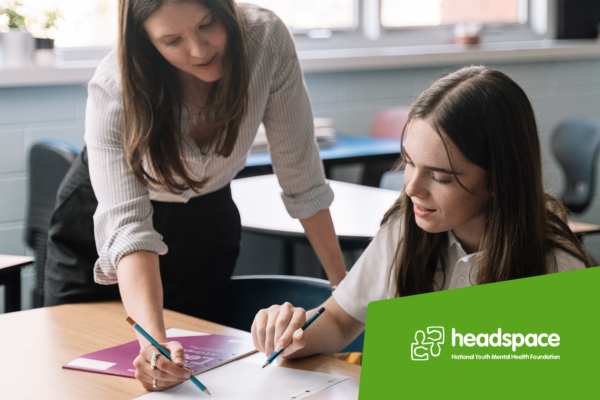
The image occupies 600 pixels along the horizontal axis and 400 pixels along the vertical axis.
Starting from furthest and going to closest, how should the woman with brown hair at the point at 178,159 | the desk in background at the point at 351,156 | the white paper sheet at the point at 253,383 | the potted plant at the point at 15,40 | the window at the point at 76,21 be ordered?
the window at the point at 76,21 → the potted plant at the point at 15,40 → the desk in background at the point at 351,156 → the woman with brown hair at the point at 178,159 → the white paper sheet at the point at 253,383

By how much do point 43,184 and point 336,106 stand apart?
1853 millimetres

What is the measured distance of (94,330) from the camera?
5.74 ft

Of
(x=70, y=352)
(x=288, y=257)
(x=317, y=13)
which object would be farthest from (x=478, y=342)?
(x=317, y=13)

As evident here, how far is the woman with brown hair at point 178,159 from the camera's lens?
1.63m

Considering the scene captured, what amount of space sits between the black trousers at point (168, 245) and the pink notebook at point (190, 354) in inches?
12.0

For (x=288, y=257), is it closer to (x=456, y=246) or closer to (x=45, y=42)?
(x=456, y=246)

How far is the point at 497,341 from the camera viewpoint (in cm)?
75

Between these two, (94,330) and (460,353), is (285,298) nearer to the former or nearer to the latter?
(94,330)

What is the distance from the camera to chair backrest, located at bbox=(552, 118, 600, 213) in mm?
4316

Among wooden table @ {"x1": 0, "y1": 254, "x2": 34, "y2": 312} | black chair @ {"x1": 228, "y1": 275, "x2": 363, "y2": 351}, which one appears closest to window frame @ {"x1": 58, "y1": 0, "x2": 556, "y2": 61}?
wooden table @ {"x1": 0, "y1": 254, "x2": 34, "y2": 312}

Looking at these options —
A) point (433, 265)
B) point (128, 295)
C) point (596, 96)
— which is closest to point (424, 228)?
point (433, 265)

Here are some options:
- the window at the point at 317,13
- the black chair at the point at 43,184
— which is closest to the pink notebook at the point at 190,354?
the black chair at the point at 43,184

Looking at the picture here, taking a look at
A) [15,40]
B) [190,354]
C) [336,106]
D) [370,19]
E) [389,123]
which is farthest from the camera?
[370,19]

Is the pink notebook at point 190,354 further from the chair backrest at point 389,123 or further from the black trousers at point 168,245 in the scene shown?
the chair backrest at point 389,123
